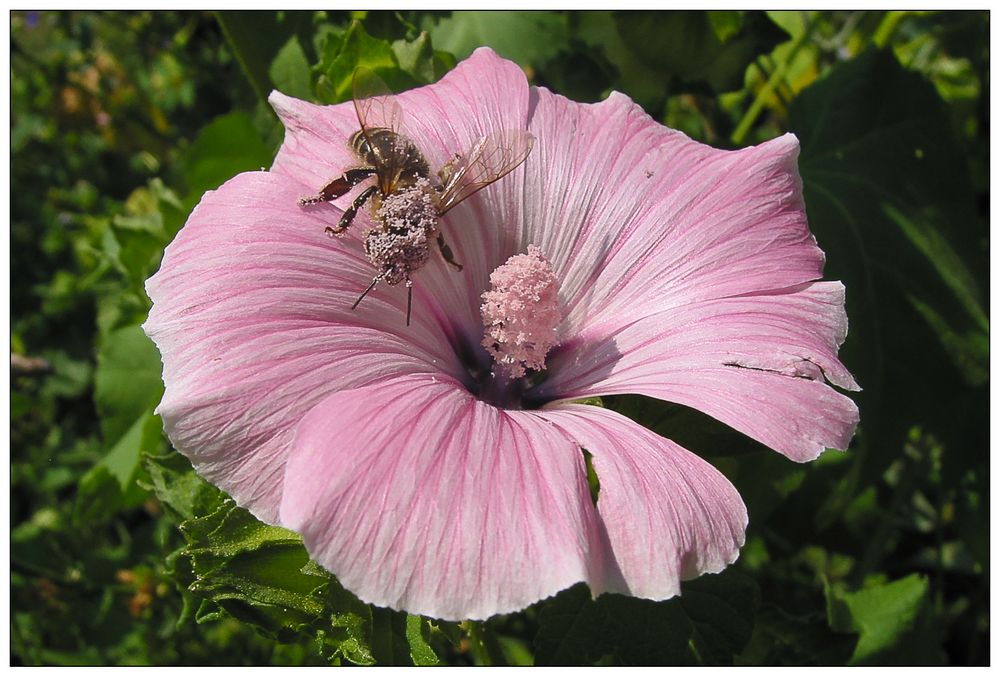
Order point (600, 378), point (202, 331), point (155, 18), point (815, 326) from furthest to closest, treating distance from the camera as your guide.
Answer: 1. point (155, 18)
2. point (600, 378)
3. point (815, 326)
4. point (202, 331)

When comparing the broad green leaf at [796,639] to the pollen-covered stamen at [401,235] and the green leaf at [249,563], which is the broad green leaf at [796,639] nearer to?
the green leaf at [249,563]

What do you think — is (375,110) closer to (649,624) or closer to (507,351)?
(507,351)

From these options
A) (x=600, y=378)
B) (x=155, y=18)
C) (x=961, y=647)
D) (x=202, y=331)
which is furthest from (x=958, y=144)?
(x=155, y=18)

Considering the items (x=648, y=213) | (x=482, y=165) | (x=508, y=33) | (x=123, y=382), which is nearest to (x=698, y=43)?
(x=508, y=33)

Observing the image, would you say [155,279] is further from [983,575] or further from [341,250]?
[983,575]

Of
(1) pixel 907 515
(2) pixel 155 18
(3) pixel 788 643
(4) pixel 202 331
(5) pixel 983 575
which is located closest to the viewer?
(4) pixel 202 331

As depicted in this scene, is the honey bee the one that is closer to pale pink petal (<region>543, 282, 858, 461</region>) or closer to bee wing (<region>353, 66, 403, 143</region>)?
bee wing (<region>353, 66, 403, 143</region>)
